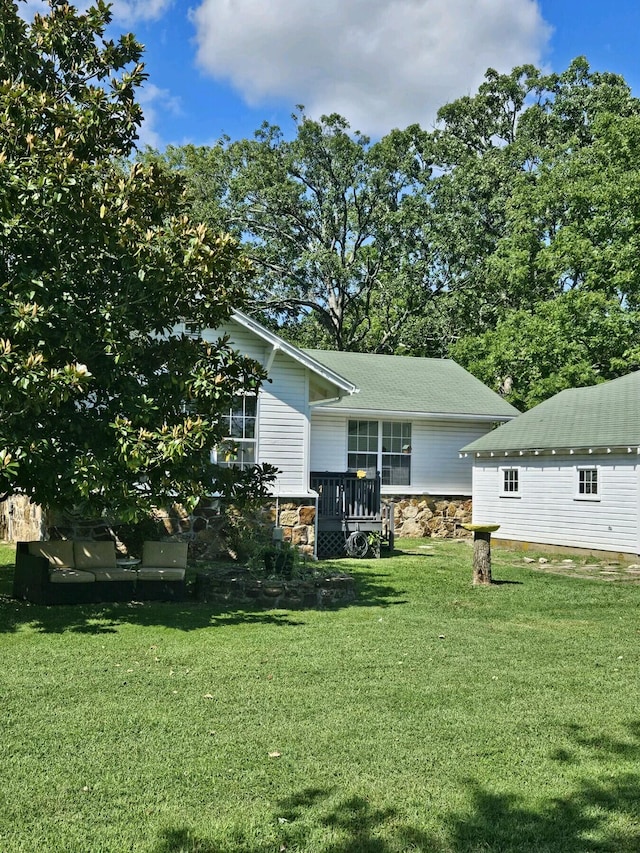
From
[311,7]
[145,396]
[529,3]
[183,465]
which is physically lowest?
[183,465]

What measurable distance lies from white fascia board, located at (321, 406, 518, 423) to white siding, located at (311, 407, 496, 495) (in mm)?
136

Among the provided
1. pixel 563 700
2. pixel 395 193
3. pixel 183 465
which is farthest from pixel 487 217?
pixel 563 700

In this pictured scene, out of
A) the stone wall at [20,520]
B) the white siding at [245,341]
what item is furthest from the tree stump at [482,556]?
the stone wall at [20,520]

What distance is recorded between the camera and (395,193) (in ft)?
A: 117

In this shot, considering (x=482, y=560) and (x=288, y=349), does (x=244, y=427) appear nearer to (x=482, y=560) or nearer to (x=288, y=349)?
(x=288, y=349)

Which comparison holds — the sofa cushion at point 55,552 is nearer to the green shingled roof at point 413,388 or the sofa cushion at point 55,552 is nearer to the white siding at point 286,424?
the white siding at point 286,424

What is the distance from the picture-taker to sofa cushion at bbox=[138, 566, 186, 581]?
→ 35.9ft

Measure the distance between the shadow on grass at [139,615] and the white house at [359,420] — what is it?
18.8 feet

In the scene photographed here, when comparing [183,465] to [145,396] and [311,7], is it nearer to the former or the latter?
[145,396]

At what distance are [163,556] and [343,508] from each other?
23.1ft

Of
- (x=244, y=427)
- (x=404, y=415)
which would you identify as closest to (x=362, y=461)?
(x=404, y=415)

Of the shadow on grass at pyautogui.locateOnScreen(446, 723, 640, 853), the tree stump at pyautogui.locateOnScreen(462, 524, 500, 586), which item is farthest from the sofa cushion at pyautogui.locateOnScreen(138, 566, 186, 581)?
the shadow on grass at pyautogui.locateOnScreen(446, 723, 640, 853)

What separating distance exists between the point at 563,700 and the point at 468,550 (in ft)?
42.4

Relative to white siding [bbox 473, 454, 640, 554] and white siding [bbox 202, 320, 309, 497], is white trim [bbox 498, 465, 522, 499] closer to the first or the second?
white siding [bbox 473, 454, 640, 554]
